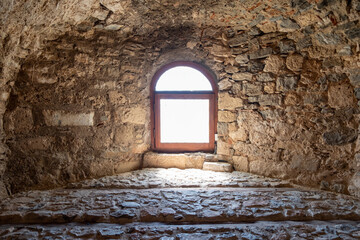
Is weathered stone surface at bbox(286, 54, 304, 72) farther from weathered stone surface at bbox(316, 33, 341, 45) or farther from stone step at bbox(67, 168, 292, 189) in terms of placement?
stone step at bbox(67, 168, 292, 189)

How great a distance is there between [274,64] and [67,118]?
2546 mm

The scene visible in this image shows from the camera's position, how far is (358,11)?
7.51 ft

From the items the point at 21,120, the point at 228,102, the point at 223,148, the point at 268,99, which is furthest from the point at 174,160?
the point at 21,120

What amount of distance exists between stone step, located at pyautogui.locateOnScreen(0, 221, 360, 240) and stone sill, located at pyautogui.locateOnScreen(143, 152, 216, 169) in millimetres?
1477

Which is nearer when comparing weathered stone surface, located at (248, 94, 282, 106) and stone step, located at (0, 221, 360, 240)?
stone step, located at (0, 221, 360, 240)

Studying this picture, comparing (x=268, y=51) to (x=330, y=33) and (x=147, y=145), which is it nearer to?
(x=330, y=33)

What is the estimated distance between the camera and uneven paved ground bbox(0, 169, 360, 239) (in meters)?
1.92

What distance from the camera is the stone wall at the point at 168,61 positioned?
2598 mm

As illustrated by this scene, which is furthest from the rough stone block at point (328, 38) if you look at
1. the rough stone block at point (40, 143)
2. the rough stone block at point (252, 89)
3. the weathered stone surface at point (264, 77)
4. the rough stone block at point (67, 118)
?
the rough stone block at point (40, 143)

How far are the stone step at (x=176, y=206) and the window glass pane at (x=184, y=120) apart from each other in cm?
100

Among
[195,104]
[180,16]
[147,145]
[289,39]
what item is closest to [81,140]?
[147,145]

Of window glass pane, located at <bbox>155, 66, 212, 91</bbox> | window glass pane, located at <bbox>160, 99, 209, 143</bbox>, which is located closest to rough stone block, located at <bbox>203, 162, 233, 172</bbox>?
window glass pane, located at <bbox>160, 99, 209, 143</bbox>

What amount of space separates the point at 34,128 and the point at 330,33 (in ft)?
10.8

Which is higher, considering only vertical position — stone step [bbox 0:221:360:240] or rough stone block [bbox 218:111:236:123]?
rough stone block [bbox 218:111:236:123]
